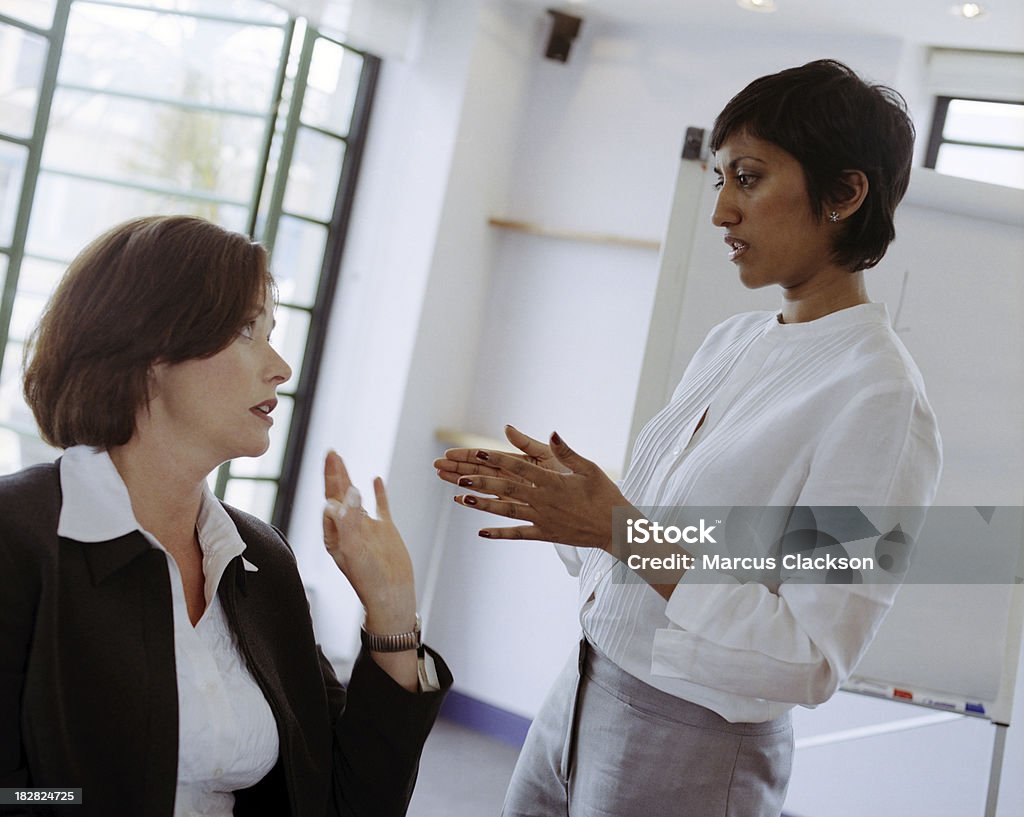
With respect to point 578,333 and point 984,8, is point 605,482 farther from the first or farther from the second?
point 578,333

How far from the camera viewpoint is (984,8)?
3311 millimetres

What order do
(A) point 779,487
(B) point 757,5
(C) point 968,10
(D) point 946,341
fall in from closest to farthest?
(A) point 779,487 → (D) point 946,341 → (C) point 968,10 → (B) point 757,5

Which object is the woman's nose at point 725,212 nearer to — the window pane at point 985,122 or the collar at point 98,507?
the collar at point 98,507

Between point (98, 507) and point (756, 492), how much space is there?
798 mm

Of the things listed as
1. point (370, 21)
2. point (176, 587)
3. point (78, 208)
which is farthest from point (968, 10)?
point (176, 587)

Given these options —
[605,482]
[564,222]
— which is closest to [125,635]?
[605,482]

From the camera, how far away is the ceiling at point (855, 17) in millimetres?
3402

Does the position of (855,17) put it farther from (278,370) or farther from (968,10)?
(278,370)

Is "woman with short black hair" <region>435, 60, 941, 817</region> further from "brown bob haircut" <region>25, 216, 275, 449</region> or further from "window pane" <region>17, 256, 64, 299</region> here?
"window pane" <region>17, 256, 64, 299</region>

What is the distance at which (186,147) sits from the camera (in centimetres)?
394

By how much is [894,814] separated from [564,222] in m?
2.40

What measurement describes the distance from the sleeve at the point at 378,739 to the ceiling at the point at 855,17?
2.83 m

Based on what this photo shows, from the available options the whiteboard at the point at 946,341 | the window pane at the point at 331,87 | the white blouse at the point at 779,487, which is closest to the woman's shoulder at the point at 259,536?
the white blouse at the point at 779,487

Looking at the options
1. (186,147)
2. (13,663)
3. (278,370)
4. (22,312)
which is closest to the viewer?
(13,663)
